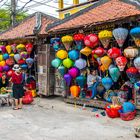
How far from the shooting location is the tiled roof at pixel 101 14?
10102 millimetres

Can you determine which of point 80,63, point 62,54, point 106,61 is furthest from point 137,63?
point 62,54

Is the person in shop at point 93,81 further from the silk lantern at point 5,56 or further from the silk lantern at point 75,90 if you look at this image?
the silk lantern at point 5,56

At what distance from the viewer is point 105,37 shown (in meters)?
10.5

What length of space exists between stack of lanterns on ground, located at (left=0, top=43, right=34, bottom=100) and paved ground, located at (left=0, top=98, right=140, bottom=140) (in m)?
3.24

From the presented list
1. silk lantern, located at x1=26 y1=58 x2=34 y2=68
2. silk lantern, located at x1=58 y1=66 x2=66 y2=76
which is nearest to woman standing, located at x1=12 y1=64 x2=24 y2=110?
silk lantern, located at x1=58 y1=66 x2=66 y2=76

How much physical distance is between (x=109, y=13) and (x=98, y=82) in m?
2.44

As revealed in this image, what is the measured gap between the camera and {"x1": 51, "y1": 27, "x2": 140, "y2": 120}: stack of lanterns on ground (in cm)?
997

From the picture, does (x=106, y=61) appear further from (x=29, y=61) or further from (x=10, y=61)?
(x=10, y=61)

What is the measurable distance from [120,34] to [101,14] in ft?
4.89

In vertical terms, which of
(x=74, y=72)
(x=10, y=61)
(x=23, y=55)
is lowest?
(x=74, y=72)

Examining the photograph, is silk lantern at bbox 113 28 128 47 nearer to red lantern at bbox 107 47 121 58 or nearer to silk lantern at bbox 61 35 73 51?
red lantern at bbox 107 47 121 58

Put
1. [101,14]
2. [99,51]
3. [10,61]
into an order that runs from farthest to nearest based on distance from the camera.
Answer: [10,61], [101,14], [99,51]

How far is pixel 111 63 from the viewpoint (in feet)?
35.1

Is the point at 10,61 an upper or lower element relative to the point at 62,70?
upper
